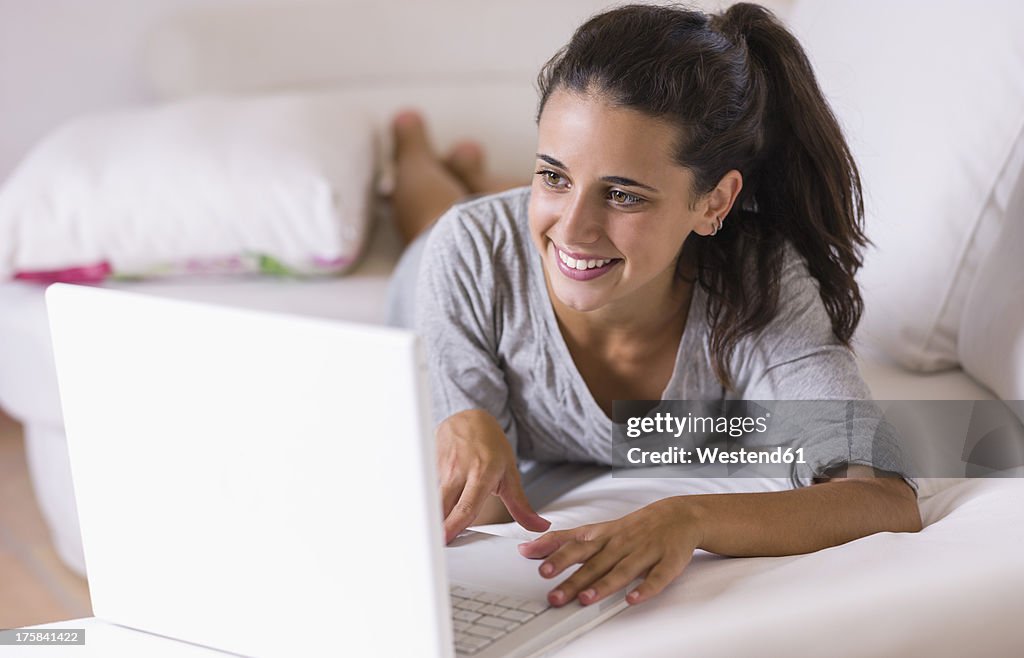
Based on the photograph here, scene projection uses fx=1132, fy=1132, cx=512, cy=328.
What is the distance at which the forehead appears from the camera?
1.00 m

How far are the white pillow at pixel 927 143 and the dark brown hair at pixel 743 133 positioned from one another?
0.11 metres

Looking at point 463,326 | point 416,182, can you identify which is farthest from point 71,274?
point 463,326

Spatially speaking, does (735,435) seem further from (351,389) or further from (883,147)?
(351,389)

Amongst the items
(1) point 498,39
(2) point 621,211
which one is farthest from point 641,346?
(1) point 498,39

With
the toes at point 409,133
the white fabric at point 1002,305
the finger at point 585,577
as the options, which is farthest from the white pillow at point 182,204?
the finger at point 585,577

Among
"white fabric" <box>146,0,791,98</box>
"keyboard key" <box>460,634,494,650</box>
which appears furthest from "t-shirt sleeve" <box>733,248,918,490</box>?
"white fabric" <box>146,0,791,98</box>

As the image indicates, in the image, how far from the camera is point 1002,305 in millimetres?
1291

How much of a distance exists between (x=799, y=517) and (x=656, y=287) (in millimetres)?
332

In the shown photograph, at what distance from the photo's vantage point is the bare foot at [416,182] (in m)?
1.86

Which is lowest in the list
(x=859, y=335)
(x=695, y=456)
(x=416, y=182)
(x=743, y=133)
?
(x=695, y=456)

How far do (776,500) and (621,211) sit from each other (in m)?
0.29

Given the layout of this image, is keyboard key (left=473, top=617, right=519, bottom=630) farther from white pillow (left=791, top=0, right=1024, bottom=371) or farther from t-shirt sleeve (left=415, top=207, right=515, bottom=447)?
white pillow (left=791, top=0, right=1024, bottom=371)

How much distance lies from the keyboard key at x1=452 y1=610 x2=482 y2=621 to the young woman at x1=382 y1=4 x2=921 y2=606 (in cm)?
6

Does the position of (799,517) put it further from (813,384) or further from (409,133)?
(409,133)
